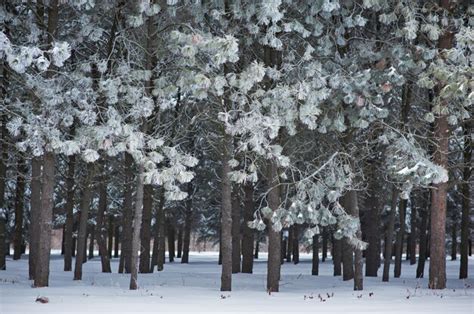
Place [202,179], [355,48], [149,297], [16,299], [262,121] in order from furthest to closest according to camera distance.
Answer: [202,179]
[355,48]
[262,121]
[149,297]
[16,299]

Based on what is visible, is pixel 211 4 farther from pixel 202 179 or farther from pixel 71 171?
pixel 202 179

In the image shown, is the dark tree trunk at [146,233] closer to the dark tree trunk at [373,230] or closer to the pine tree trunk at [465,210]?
the dark tree trunk at [373,230]

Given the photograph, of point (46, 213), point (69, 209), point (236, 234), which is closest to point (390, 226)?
point (236, 234)

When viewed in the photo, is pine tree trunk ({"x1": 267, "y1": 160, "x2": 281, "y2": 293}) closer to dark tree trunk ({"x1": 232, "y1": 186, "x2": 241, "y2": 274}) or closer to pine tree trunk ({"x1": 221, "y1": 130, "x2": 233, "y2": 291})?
pine tree trunk ({"x1": 221, "y1": 130, "x2": 233, "y2": 291})

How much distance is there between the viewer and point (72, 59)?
19688mm

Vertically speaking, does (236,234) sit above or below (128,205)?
below

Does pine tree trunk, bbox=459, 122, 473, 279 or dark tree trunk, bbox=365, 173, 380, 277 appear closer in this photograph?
pine tree trunk, bbox=459, 122, 473, 279

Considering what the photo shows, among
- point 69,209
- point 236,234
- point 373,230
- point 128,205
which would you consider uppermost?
point 128,205

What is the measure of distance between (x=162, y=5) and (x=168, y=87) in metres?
2.41

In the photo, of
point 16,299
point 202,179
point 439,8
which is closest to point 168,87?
point 16,299

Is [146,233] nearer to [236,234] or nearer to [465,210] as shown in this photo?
[236,234]

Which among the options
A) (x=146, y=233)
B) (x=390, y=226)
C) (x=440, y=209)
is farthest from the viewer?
(x=146, y=233)

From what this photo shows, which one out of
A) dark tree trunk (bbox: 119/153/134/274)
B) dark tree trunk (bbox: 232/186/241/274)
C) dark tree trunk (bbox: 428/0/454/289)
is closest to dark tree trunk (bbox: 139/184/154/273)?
dark tree trunk (bbox: 119/153/134/274)

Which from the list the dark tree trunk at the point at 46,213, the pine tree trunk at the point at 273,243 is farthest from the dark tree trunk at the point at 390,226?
the dark tree trunk at the point at 46,213
